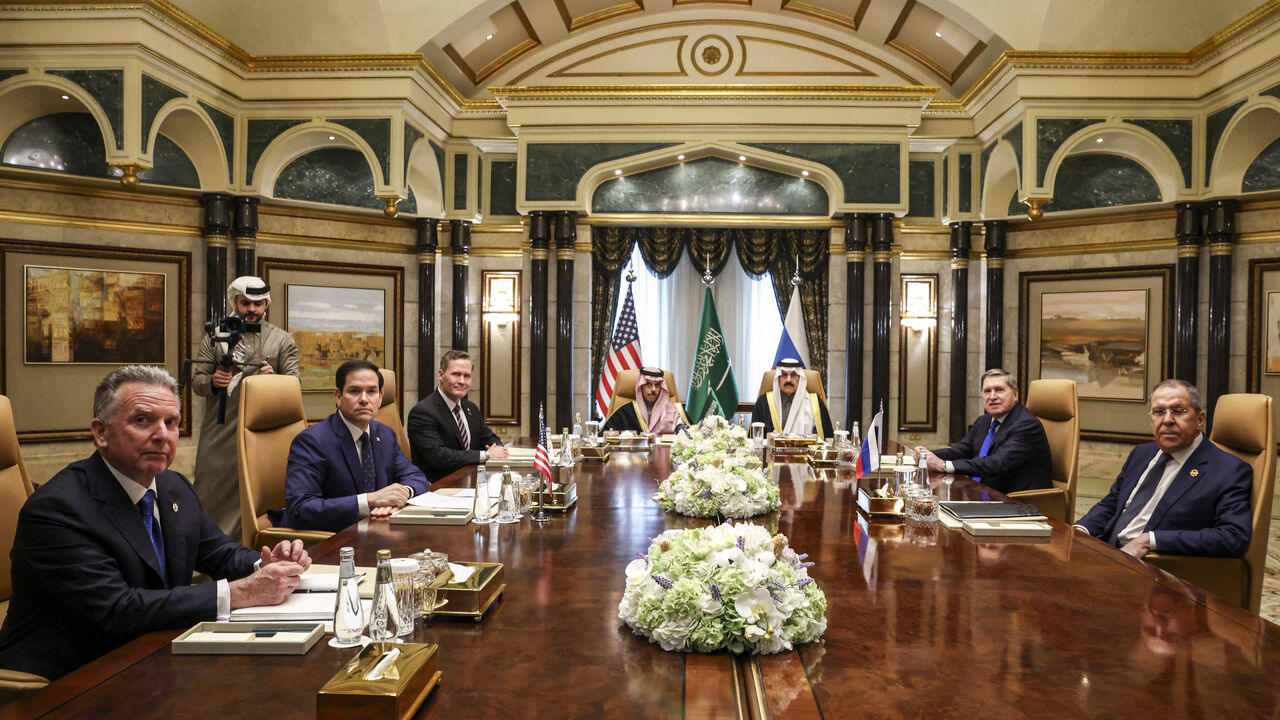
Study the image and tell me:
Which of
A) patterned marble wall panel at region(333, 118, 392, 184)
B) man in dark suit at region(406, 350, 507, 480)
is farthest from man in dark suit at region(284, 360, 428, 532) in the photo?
patterned marble wall panel at region(333, 118, 392, 184)

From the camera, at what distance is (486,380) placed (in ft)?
29.9

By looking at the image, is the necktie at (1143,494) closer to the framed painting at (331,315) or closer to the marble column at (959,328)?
the marble column at (959,328)

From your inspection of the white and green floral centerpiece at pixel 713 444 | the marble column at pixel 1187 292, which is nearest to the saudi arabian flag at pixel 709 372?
the marble column at pixel 1187 292

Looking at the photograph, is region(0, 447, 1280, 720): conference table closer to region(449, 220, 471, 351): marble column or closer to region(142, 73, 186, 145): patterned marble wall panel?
region(142, 73, 186, 145): patterned marble wall panel

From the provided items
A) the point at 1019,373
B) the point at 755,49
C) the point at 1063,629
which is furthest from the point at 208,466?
the point at 1019,373

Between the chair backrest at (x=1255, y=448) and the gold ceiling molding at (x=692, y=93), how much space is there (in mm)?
5587

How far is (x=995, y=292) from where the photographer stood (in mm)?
8695

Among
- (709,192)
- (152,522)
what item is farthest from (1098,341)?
(152,522)

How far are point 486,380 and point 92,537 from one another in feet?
24.5

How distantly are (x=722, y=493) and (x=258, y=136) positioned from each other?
22.5 feet

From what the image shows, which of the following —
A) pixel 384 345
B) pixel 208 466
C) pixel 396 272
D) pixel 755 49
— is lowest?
pixel 208 466

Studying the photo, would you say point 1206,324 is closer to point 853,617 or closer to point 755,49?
point 755,49

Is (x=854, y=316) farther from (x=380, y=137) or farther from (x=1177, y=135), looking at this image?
(x=380, y=137)

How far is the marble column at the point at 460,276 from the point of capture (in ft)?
29.2
